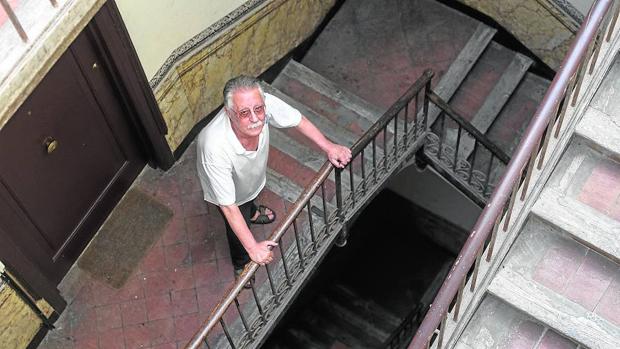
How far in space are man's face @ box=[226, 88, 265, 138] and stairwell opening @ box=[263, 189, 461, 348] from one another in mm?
3960

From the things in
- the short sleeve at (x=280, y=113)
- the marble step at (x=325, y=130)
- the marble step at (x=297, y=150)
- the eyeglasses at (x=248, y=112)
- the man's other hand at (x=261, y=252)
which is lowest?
the marble step at (x=297, y=150)

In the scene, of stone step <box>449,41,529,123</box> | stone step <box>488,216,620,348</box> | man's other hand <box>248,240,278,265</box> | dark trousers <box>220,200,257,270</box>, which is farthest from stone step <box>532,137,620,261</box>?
stone step <box>449,41,529,123</box>

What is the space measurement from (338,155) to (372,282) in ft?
13.2

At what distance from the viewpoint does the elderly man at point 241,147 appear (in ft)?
14.5

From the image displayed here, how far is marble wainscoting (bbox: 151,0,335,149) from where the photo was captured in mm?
6113

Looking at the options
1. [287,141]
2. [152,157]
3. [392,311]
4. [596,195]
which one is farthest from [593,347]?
[392,311]

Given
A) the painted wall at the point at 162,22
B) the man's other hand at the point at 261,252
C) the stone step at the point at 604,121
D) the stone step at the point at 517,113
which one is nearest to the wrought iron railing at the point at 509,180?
the stone step at the point at 604,121

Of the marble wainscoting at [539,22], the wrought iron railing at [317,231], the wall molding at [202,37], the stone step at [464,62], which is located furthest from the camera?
the stone step at [464,62]

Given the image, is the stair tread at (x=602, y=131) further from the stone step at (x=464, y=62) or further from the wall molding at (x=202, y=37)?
the stone step at (x=464, y=62)

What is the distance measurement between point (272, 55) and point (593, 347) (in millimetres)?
4312

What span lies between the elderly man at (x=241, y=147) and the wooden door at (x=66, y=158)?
1129 millimetres

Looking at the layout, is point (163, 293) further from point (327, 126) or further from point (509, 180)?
point (509, 180)

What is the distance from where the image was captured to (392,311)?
27.3 ft

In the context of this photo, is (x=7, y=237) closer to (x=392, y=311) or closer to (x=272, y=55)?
(x=272, y=55)
